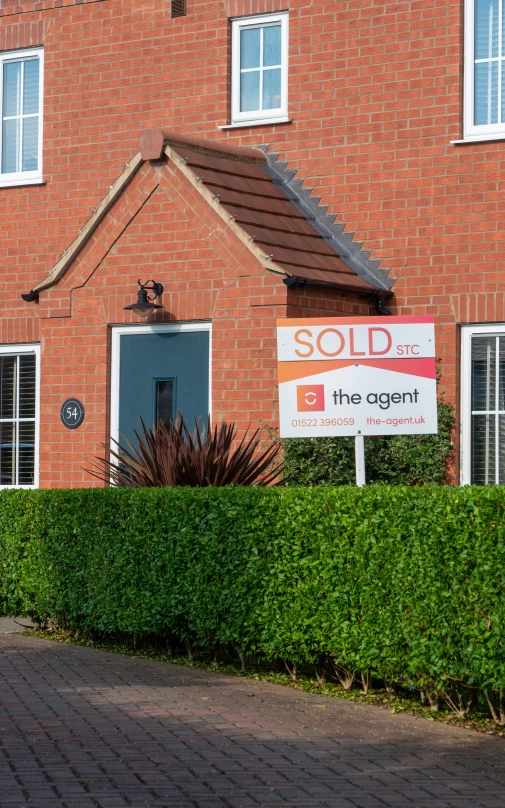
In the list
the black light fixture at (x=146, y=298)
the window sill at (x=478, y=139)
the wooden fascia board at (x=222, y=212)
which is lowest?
the black light fixture at (x=146, y=298)

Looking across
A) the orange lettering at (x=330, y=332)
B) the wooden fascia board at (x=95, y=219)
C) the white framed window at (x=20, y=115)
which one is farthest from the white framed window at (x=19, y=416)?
the orange lettering at (x=330, y=332)

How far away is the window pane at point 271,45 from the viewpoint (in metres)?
14.5

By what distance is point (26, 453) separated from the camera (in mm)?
15492

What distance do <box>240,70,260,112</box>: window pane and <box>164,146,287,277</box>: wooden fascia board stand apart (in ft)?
6.87

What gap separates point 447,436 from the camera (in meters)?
12.8

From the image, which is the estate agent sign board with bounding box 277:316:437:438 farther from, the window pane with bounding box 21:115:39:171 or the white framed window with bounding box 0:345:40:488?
the window pane with bounding box 21:115:39:171

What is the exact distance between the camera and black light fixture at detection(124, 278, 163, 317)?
13.0m

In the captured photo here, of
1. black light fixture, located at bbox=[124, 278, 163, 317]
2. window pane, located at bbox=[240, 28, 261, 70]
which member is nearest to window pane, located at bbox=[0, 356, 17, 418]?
black light fixture, located at bbox=[124, 278, 163, 317]

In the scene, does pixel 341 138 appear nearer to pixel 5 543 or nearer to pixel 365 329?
pixel 365 329

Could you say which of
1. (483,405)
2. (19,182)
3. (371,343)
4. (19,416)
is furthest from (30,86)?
(371,343)

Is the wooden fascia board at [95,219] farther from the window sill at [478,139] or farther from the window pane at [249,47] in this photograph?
the window sill at [478,139]

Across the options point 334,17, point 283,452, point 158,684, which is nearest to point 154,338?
point 283,452

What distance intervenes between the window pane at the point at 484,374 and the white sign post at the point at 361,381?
332 cm

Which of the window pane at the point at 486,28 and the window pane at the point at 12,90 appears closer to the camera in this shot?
the window pane at the point at 486,28
